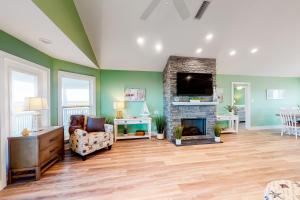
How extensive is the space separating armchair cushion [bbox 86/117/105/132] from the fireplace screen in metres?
2.53

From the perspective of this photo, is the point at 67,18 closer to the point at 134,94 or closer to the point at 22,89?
the point at 22,89

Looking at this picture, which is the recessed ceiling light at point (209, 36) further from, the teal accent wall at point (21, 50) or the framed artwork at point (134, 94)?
the teal accent wall at point (21, 50)

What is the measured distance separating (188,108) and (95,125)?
9.12 feet

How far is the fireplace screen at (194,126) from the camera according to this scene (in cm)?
500

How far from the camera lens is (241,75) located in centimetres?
623

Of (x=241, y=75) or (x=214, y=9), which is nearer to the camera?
(x=214, y=9)

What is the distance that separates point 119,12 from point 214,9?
6.77 feet

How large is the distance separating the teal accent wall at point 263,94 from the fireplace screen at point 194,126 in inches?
55.1

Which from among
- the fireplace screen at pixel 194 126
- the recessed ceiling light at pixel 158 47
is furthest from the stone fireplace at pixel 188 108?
the recessed ceiling light at pixel 158 47

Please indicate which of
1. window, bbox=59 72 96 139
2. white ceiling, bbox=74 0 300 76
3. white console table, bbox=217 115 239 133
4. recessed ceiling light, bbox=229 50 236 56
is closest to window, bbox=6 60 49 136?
window, bbox=59 72 96 139

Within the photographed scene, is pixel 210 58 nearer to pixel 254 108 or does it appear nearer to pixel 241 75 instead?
pixel 241 75

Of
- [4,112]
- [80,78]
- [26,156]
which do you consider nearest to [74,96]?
[80,78]

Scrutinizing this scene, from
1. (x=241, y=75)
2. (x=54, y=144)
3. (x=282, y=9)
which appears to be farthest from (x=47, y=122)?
(x=241, y=75)

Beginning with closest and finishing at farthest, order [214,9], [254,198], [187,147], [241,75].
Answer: [254,198] → [214,9] → [187,147] → [241,75]
